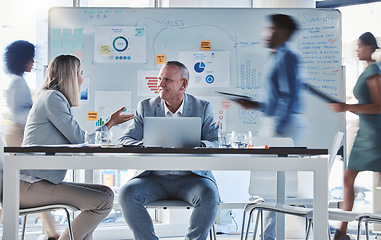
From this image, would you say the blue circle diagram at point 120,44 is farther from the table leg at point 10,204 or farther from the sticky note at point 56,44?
the table leg at point 10,204

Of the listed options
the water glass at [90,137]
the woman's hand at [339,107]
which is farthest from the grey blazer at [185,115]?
the woman's hand at [339,107]

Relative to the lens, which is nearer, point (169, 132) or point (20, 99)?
point (169, 132)

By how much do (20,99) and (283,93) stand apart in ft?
7.78

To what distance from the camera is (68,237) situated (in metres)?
2.85

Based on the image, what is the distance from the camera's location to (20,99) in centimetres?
468

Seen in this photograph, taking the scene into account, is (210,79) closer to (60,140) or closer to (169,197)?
(169,197)

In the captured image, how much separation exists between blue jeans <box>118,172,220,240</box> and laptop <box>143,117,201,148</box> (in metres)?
0.48

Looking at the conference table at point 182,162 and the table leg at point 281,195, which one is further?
the table leg at point 281,195

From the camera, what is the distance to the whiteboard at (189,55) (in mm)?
4594

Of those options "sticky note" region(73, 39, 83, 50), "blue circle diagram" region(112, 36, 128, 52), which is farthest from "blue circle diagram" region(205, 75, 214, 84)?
"sticky note" region(73, 39, 83, 50)

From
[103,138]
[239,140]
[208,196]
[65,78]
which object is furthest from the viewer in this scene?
[65,78]

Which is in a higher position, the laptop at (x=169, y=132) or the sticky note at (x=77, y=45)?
the sticky note at (x=77, y=45)

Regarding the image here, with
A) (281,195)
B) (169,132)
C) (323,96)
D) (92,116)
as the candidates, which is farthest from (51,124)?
(323,96)

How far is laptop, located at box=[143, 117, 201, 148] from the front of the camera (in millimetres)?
2639
